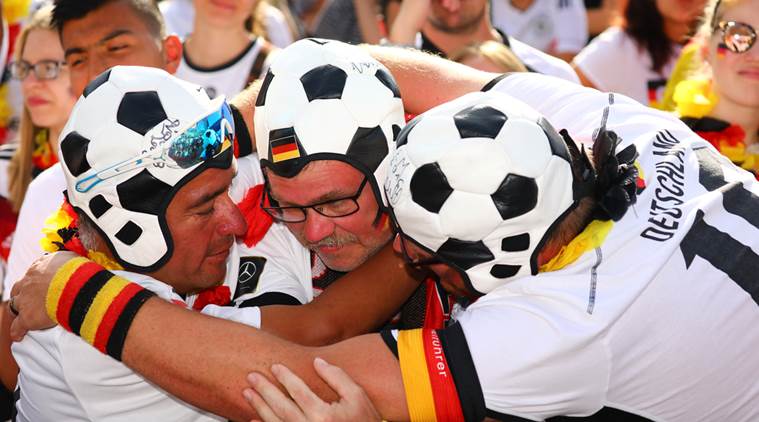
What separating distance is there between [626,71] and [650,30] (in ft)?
1.16

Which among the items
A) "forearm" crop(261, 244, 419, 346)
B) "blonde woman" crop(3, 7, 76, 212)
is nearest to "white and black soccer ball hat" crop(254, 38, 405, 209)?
"forearm" crop(261, 244, 419, 346)

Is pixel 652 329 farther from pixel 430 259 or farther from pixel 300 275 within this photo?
pixel 300 275

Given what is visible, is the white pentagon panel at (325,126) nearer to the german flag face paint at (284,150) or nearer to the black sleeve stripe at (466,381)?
the german flag face paint at (284,150)

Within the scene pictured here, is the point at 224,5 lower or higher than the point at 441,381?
lower

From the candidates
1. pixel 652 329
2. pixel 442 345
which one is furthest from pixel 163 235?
pixel 652 329

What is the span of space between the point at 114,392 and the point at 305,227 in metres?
0.94

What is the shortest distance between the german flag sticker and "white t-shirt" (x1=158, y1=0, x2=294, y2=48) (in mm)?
4148

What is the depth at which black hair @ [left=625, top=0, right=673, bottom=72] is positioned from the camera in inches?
270

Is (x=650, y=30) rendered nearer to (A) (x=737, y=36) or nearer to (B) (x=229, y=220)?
(A) (x=737, y=36)

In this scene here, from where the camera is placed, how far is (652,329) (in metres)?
3.09

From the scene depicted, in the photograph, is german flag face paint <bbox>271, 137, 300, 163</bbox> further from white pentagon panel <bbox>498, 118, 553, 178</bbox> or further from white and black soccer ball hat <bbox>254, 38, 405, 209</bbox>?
white pentagon panel <bbox>498, 118, 553, 178</bbox>

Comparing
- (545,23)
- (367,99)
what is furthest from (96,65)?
(545,23)

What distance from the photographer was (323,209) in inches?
145

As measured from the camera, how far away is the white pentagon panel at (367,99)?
3582 millimetres
